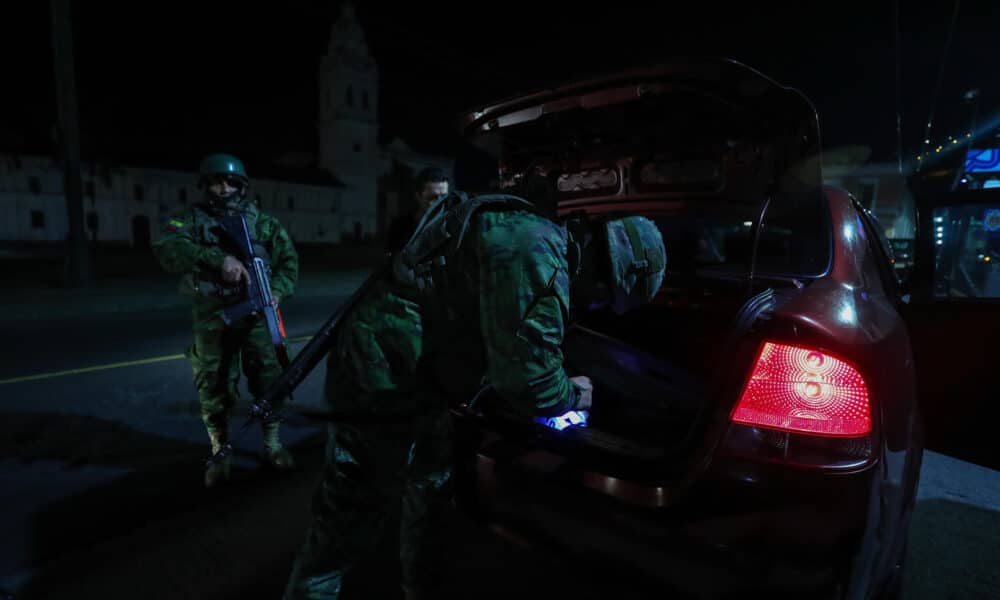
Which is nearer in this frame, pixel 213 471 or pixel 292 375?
pixel 292 375

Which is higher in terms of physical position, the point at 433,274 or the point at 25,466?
the point at 433,274

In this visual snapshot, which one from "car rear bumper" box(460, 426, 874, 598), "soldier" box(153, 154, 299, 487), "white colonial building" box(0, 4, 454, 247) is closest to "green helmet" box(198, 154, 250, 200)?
"soldier" box(153, 154, 299, 487)

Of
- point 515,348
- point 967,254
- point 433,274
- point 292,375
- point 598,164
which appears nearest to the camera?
point 515,348

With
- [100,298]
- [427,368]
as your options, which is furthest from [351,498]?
[100,298]

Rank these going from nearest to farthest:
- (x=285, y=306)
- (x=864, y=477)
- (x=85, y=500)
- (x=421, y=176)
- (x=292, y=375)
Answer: (x=864, y=477) → (x=292, y=375) → (x=85, y=500) → (x=421, y=176) → (x=285, y=306)

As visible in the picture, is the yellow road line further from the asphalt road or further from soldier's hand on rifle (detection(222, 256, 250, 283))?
soldier's hand on rifle (detection(222, 256, 250, 283))

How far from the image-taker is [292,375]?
197cm

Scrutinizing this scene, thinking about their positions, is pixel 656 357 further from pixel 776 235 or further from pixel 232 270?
pixel 232 270

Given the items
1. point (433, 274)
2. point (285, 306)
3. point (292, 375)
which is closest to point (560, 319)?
point (433, 274)

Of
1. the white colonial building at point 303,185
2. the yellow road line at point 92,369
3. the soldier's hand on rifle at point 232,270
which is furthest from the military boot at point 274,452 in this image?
the white colonial building at point 303,185

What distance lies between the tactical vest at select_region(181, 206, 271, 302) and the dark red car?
A: 165 centimetres

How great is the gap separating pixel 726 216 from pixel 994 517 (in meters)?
2.31

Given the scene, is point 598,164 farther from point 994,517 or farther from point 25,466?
point 25,466

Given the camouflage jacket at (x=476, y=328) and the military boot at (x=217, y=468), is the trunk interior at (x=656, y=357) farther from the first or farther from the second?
the military boot at (x=217, y=468)
